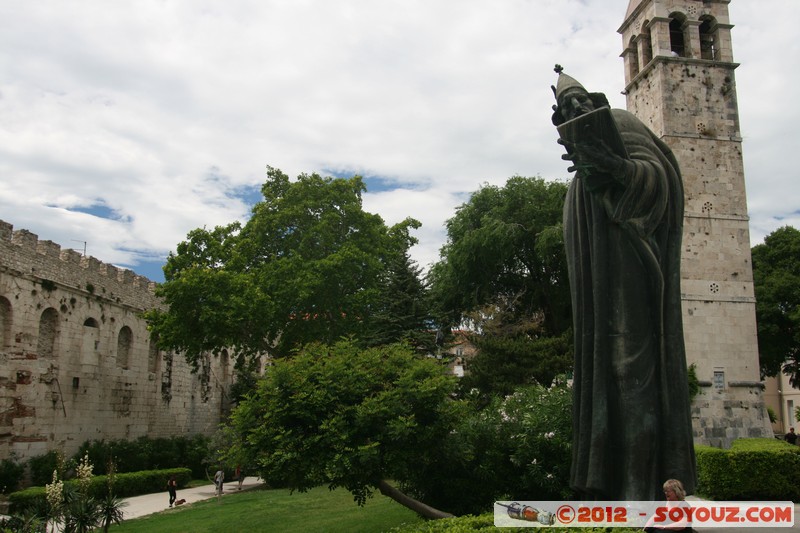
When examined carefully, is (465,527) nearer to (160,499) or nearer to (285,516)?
(285,516)

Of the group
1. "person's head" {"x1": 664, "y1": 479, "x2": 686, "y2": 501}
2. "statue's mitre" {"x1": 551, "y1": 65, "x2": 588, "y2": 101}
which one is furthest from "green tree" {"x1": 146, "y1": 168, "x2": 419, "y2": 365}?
"person's head" {"x1": 664, "y1": 479, "x2": 686, "y2": 501}

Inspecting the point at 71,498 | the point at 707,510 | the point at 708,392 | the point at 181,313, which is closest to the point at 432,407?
the point at 707,510

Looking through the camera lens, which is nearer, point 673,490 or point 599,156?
point 673,490

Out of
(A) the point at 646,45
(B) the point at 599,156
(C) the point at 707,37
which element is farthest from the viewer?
(A) the point at 646,45

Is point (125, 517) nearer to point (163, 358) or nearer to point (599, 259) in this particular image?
point (163, 358)

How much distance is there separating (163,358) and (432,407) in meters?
24.9

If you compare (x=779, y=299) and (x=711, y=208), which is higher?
(x=711, y=208)

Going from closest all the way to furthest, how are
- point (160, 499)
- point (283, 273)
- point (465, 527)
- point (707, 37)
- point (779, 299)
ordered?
1. point (465, 527)
2. point (160, 499)
3. point (283, 273)
4. point (707, 37)
5. point (779, 299)

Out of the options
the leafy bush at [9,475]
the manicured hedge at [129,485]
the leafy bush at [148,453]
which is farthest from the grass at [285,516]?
the leafy bush at [148,453]

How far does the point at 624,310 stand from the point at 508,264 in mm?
28746

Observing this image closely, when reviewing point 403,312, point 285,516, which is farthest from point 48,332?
point 285,516

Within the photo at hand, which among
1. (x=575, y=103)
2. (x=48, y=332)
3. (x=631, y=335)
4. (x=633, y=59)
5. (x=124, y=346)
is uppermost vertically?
(x=633, y=59)

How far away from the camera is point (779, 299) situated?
109 ft

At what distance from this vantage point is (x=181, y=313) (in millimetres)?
25438
